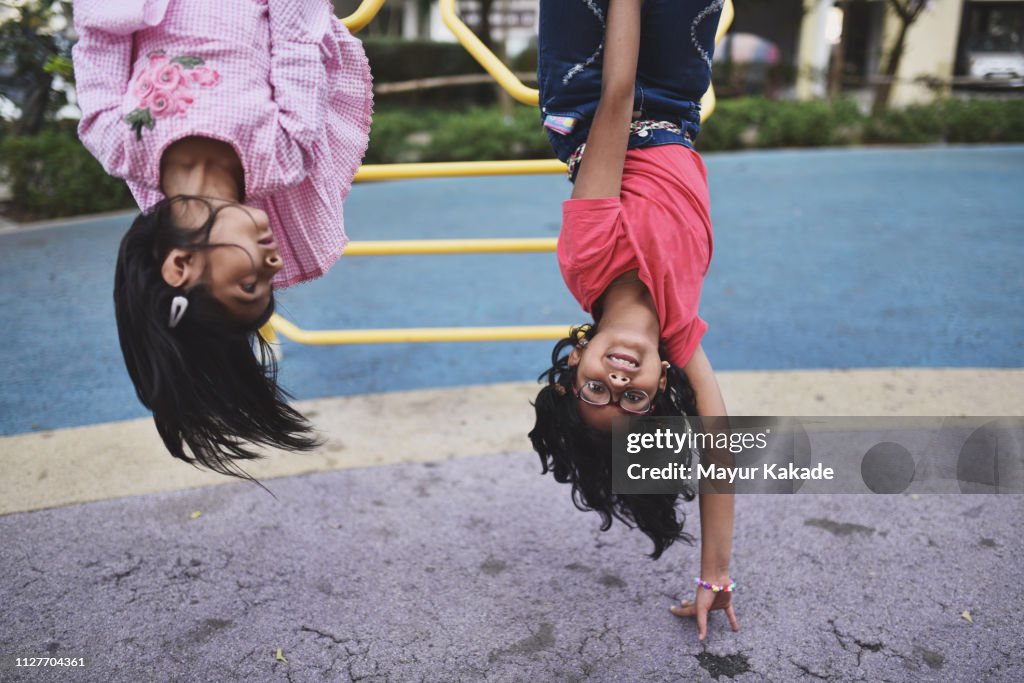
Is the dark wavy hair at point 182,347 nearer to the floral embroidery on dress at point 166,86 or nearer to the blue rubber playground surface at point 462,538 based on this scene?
the floral embroidery on dress at point 166,86

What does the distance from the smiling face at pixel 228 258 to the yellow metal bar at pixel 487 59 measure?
4.01 ft

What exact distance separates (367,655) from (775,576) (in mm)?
1122

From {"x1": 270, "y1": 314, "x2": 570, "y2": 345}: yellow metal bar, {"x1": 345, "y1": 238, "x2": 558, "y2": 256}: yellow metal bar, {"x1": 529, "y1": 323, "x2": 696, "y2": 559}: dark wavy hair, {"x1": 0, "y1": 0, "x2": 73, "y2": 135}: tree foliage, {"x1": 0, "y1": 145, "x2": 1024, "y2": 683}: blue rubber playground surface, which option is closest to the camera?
{"x1": 529, "y1": 323, "x2": 696, "y2": 559}: dark wavy hair

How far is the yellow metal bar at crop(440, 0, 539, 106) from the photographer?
246 centimetres

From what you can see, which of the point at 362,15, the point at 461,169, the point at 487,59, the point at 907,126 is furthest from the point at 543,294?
the point at 907,126

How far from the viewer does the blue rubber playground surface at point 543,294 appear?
380 centimetres

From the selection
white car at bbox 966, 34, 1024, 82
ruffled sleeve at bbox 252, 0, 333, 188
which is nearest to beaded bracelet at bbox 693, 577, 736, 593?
ruffled sleeve at bbox 252, 0, 333, 188

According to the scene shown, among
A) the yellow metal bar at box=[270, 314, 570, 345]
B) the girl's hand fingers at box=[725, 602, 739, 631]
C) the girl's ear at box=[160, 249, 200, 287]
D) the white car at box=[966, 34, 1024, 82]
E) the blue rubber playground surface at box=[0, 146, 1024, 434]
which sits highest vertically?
→ the girl's ear at box=[160, 249, 200, 287]

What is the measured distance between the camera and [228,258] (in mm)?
1395

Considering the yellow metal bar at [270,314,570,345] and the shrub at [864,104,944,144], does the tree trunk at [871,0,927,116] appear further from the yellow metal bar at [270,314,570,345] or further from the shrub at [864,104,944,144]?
the yellow metal bar at [270,314,570,345]

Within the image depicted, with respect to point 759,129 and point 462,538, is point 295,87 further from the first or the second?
point 759,129

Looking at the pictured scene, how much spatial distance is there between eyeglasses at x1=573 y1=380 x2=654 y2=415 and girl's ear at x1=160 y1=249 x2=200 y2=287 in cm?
80

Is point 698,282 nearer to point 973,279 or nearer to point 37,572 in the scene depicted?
point 37,572

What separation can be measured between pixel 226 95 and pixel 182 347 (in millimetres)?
476
